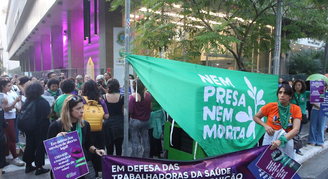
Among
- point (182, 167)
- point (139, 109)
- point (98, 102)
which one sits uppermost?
point (98, 102)

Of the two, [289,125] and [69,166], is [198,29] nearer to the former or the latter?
[289,125]

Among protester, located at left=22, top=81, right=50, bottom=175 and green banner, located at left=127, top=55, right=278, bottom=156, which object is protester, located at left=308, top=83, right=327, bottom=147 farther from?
protester, located at left=22, top=81, right=50, bottom=175

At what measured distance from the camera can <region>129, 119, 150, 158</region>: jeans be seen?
479 cm

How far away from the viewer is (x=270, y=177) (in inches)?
130

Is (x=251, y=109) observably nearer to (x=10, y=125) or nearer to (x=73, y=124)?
(x=73, y=124)

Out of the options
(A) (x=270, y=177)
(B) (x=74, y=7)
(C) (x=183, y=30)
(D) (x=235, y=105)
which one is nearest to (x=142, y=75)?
(D) (x=235, y=105)

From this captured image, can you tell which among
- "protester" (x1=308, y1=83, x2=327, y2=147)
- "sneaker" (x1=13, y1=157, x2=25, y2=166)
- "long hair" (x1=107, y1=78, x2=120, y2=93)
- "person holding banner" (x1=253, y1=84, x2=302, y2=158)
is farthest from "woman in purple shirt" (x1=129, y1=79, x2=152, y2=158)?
"protester" (x1=308, y1=83, x2=327, y2=147)

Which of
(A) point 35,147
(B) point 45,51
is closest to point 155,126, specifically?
(A) point 35,147

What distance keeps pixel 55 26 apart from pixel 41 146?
22.3 meters

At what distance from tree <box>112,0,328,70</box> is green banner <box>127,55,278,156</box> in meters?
1.94

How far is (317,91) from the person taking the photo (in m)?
6.41

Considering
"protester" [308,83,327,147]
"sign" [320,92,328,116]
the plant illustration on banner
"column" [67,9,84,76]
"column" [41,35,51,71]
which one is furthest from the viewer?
"column" [41,35,51,71]

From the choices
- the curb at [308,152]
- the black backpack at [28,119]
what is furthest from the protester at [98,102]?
the curb at [308,152]

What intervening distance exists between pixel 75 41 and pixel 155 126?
17183 mm
